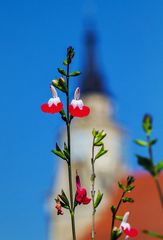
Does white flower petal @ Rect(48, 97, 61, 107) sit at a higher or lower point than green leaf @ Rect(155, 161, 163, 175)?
higher

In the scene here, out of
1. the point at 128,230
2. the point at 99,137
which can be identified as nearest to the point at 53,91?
the point at 99,137

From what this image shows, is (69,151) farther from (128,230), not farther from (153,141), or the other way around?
(153,141)

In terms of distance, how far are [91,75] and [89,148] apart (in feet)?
22.7

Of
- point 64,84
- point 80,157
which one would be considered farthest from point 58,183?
point 64,84

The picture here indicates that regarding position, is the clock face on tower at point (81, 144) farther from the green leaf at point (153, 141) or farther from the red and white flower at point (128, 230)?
the green leaf at point (153, 141)

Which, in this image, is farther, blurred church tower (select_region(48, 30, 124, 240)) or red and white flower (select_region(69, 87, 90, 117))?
blurred church tower (select_region(48, 30, 124, 240))

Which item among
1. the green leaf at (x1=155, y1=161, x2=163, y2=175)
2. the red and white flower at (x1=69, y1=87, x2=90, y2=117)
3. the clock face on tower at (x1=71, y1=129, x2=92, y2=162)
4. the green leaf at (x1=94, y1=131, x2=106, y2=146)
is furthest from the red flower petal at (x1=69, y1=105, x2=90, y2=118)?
the clock face on tower at (x1=71, y1=129, x2=92, y2=162)

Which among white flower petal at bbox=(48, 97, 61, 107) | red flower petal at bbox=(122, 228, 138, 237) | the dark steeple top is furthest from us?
the dark steeple top

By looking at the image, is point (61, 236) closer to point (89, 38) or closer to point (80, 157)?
point (80, 157)

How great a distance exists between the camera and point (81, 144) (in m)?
49.2

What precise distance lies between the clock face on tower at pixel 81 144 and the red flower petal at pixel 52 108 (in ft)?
144

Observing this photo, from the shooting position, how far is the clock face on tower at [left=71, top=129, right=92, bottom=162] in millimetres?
47622

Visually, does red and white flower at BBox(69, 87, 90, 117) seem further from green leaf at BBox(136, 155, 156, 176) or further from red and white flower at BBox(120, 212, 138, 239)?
green leaf at BBox(136, 155, 156, 176)

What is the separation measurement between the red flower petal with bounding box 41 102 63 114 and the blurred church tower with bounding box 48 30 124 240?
1563 inches
